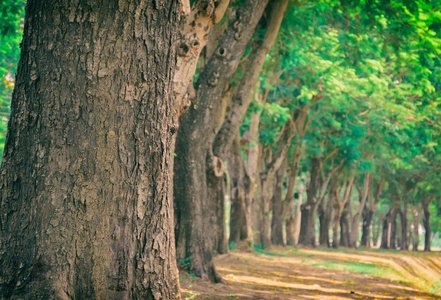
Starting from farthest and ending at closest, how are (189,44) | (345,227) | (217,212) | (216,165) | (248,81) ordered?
1. (345,227)
2. (217,212)
3. (248,81)
4. (216,165)
5. (189,44)

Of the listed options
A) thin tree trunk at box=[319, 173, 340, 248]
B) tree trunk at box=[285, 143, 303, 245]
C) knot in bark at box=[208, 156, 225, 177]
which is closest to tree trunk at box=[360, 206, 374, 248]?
thin tree trunk at box=[319, 173, 340, 248]

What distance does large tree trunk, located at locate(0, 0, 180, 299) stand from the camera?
3.21 metres

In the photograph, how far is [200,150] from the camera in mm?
8305

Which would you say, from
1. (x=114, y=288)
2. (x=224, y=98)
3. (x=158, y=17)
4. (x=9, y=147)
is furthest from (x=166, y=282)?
(x=224, y=98)

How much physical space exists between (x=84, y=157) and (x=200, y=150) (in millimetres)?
5033

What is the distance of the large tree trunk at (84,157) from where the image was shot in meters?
3.21

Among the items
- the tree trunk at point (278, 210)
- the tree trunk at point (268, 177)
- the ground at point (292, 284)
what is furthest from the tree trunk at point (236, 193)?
the tree trunk at point (278, 210)

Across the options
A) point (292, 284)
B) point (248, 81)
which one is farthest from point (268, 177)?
point (292, 284)

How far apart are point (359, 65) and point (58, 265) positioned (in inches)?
395

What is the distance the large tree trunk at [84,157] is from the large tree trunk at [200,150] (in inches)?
178

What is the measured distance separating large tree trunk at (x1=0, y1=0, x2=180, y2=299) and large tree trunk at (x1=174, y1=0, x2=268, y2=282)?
4526 mm

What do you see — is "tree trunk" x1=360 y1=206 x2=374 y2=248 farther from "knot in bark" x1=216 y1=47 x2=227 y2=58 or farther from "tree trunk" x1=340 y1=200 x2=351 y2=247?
"knot in bark" x1=216 y1=47 x2=227 y2=58

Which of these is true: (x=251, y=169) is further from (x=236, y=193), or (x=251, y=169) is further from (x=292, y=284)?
(x=292, y=284)

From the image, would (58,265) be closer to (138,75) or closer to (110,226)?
(110,226)
